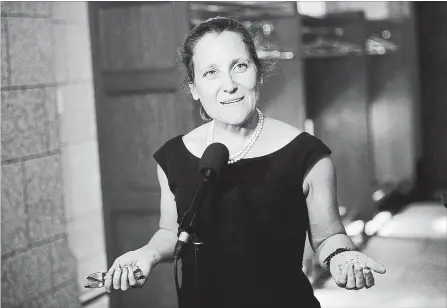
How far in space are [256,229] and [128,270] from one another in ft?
1.01

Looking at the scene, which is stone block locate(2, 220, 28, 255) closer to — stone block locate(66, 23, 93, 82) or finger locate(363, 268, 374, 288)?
stone block locate(66, 23, 93, 82)

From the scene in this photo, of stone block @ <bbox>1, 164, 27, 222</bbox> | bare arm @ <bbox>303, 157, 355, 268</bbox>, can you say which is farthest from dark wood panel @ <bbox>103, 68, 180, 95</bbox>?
bare arm @ <bbox>303, 157, 355, 268</bbox>

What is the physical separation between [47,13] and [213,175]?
1967 mm

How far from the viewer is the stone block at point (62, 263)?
315cm

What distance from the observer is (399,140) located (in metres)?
5.02

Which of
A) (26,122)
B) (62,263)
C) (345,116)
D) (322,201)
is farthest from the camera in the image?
(345,116)

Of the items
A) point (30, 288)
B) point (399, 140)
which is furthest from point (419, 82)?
point (30, 288)

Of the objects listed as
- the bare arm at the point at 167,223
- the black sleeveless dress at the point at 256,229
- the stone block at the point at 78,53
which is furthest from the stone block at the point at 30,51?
the black sleeveless dress at the point at 256,229

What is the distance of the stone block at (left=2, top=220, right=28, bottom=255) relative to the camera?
2861 mm

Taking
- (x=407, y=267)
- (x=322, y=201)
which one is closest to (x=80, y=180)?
(x=407, y=267)

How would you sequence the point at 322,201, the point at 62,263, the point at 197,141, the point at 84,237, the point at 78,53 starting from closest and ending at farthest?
the point at 322,201, the point at 197,141, the point at 62,263, the point at 78,53, the point at 84,237

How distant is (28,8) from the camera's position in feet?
9.76

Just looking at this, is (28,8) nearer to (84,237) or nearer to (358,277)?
(84,237)

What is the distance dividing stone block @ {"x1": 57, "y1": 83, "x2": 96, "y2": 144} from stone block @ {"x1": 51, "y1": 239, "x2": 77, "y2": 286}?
1.58 feet
